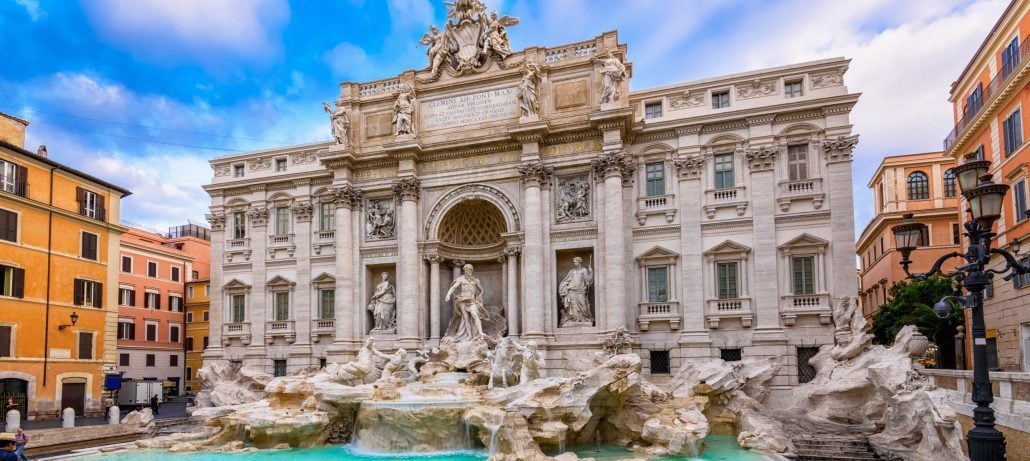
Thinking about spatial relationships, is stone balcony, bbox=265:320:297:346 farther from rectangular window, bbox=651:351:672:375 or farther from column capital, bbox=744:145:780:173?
column capital, bbox=744:145:780:173

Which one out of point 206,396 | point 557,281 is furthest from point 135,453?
point 557,281

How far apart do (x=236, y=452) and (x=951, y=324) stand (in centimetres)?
2598

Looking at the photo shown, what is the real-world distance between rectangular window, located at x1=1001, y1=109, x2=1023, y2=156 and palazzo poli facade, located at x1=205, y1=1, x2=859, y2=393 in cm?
444

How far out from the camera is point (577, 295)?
25516 millimetres

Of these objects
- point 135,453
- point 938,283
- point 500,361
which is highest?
point 938,283

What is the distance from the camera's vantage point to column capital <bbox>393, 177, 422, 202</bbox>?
2762cm

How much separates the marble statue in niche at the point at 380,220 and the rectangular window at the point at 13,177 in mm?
13498

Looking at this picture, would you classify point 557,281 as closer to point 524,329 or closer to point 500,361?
point 524,329

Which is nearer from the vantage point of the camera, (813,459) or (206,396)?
(813,459)

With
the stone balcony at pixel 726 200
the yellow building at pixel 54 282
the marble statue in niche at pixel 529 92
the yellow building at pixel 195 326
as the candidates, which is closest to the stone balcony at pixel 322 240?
the yellow building at pixel 54 282

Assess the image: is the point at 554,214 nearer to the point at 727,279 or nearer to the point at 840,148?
the point at 727,279

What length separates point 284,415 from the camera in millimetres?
19344

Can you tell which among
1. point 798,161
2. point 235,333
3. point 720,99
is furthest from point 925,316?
point 235,333


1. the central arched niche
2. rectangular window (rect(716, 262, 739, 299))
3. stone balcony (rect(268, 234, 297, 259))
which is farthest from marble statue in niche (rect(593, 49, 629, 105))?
stone balcony (rect(268, 234, 297, 259))
